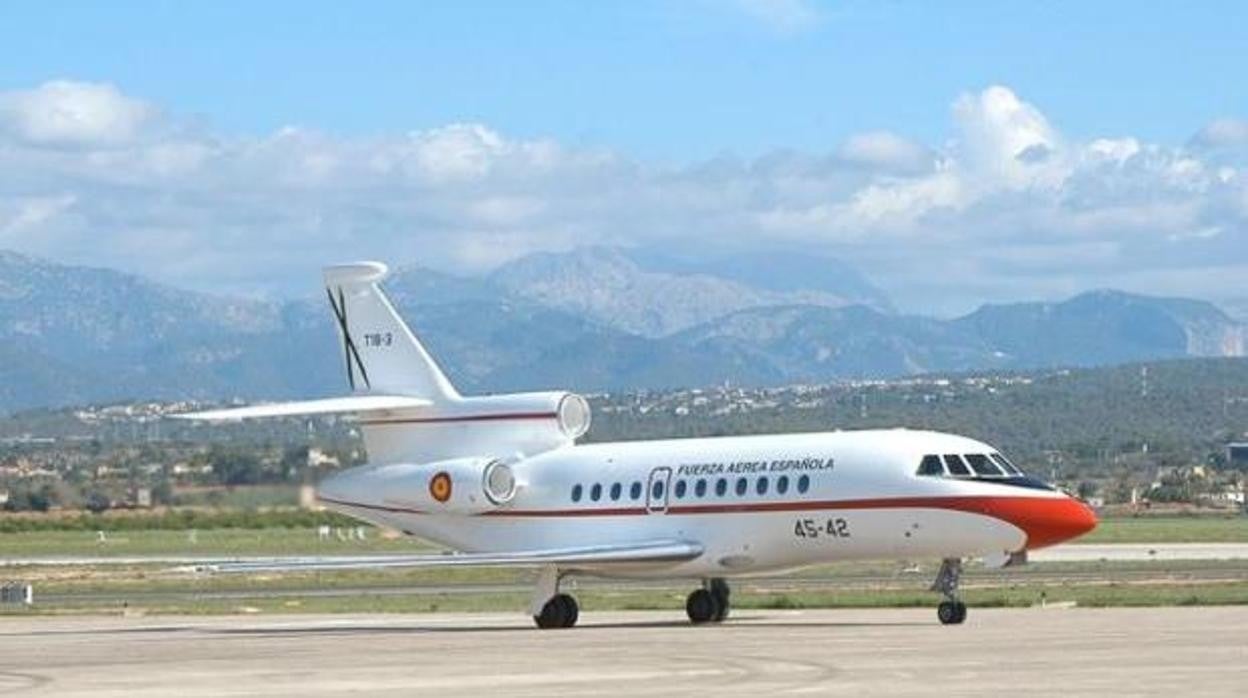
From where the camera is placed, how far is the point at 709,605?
50.1 metres

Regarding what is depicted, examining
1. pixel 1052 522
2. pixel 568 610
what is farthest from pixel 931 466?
pixel 568 610

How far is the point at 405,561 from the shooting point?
5003 cm

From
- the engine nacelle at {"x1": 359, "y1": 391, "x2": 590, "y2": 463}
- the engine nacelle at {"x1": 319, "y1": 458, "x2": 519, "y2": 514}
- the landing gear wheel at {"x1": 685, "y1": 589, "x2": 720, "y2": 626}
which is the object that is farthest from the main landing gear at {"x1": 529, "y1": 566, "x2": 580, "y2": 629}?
the engine nacelle at {"x1": 359, "y1": 391, "x2": 590, "y2": 463}

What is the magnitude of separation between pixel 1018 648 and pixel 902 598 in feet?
55.6

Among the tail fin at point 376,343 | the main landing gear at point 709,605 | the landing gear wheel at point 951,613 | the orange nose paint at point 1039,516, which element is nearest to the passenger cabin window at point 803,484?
the main landing gear at point 709,605

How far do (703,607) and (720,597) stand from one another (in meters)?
0.38

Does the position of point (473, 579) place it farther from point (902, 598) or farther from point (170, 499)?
point (902, 598)

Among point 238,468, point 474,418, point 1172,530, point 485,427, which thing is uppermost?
point 474,418

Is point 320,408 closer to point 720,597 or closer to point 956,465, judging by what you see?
point 720,597

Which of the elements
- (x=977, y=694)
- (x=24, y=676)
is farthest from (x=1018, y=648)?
(x=24, y=676)

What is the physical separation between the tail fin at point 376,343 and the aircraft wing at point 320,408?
37 centimetres

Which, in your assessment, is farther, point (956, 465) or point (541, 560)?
point (541, 560)

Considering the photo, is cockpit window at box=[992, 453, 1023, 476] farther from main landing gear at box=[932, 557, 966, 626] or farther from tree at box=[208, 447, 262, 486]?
tree at box=[208, 447, 262, 486]

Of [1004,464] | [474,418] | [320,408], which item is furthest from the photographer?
[474,418]
